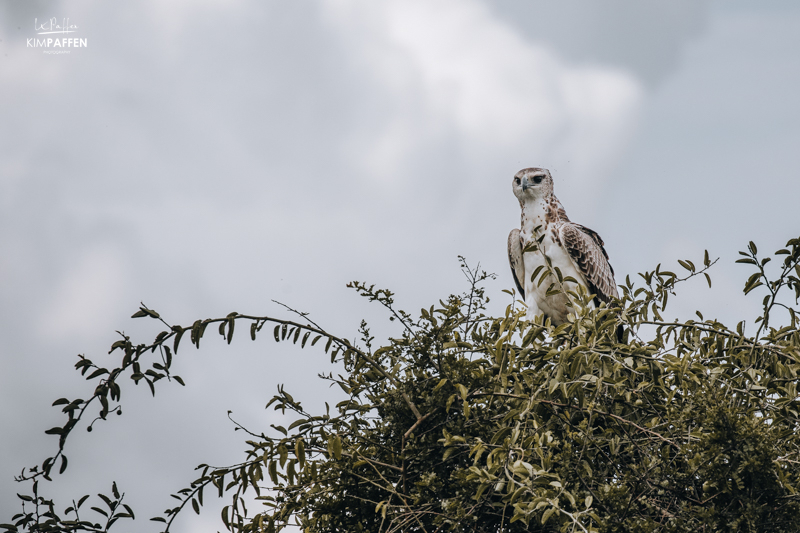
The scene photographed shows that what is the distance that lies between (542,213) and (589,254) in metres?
0.45

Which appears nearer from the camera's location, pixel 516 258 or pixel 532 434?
pixel 532 434

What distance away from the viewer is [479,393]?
5.94ft

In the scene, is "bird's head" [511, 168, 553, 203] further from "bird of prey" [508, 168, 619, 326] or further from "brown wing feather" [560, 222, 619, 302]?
"brown wing feather" [560, 222, 619, 302]

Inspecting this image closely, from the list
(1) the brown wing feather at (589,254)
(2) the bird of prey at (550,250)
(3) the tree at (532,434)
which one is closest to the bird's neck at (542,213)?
(2) the bird of prey at (550,250)

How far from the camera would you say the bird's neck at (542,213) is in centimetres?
500

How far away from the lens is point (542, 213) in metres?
5.04

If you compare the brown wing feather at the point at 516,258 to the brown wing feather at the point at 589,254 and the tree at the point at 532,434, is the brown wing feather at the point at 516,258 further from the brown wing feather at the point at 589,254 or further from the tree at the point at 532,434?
the tree at the point at 532,434

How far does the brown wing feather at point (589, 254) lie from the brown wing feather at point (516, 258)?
363 millimetres

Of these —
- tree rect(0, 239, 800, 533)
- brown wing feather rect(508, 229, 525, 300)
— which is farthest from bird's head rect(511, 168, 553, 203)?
tree rect(0, 239, 800, 533)

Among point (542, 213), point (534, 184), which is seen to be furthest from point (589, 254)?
point (534, 184)

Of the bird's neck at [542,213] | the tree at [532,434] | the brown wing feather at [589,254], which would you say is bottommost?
the tree at [532,434]

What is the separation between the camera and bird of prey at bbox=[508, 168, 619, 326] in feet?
15.8

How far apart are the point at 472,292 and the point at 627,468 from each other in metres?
0.75

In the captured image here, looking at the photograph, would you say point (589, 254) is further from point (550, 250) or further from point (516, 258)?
point (516, 258)
